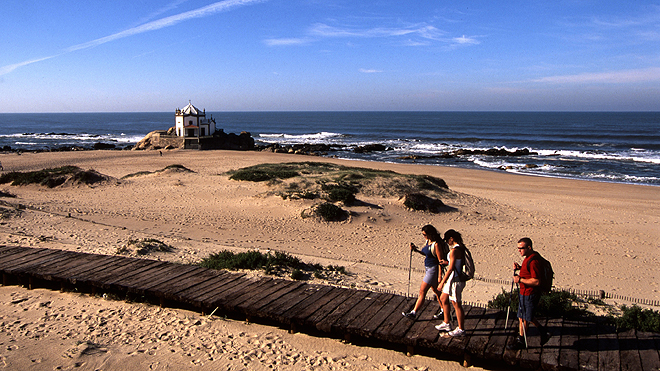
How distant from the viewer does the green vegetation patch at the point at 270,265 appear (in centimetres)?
852

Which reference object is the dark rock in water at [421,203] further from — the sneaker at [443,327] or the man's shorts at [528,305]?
the man's shorts at [528,305]

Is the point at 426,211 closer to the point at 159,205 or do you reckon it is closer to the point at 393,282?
the point at 393,282

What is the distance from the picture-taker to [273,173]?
20719 mm

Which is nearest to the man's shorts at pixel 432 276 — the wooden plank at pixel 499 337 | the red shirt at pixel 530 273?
the wooden plank at pixel 499 337

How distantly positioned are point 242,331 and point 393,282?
11.5 feet

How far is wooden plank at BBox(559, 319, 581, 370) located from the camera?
4.78m

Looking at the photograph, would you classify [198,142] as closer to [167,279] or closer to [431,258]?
[167,279]

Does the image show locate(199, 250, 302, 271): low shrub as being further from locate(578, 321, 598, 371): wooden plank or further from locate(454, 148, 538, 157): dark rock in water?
locate(454, 148, 538, 157): dark rock in water

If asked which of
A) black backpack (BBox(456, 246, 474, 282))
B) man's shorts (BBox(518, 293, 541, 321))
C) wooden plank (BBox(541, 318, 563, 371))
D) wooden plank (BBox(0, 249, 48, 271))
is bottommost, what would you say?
wooden plank (BBox(541, 318, 563, 371))

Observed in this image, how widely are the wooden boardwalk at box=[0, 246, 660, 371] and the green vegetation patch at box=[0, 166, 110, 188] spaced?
12.5m

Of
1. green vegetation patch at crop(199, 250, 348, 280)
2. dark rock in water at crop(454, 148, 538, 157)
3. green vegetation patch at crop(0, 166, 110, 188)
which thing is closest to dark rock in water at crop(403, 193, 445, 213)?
green vegetation patch at crop(199, 250, 348, 280)

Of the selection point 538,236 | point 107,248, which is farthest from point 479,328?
point 538,236

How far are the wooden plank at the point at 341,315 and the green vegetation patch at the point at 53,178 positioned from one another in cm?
1725

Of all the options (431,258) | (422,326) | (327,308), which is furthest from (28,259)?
(431,258)
